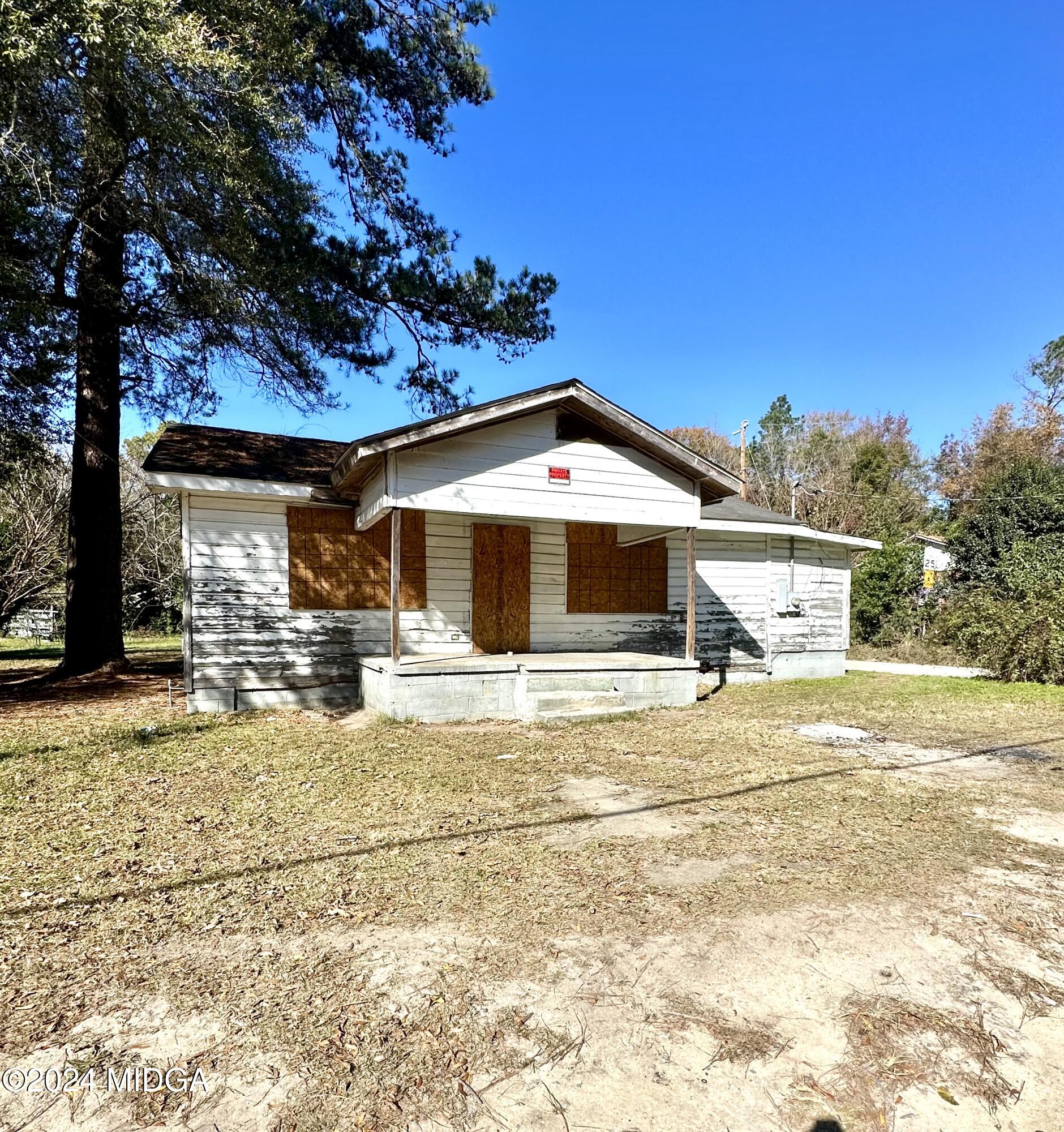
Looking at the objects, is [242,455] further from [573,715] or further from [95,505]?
[573,715]

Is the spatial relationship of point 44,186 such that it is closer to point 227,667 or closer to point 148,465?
point 148,465

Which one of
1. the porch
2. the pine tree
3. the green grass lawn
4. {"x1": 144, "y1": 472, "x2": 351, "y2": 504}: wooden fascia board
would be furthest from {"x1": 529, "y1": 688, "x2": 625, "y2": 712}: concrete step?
the green grass lawn

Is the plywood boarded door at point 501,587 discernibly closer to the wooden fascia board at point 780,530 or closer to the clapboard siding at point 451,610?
the clapboard siding at point 451,610

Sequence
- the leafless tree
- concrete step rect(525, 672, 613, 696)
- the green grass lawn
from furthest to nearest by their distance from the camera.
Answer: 1. the leafless tree
2. the green grass lawn
3. concrete step rect(525, 672, 613, 696)

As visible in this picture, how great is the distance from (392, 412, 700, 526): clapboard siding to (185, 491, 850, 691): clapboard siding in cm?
28

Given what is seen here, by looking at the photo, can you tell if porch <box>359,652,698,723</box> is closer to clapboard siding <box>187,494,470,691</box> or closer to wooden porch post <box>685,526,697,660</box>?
wooden porch post <box>685,526,697,660</box>

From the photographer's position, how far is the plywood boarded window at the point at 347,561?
28.7 feet

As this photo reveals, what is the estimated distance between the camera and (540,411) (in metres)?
8.30

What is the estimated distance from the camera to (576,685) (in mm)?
8352

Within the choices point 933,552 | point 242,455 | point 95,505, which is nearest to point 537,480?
point 242,455

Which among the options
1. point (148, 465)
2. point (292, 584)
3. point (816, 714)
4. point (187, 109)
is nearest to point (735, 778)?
point (816, 714)

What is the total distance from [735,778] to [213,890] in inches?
158

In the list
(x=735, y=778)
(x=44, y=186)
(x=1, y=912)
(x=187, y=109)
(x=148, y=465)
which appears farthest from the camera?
(x=148, y=465)

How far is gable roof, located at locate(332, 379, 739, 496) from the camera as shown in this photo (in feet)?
24.4
